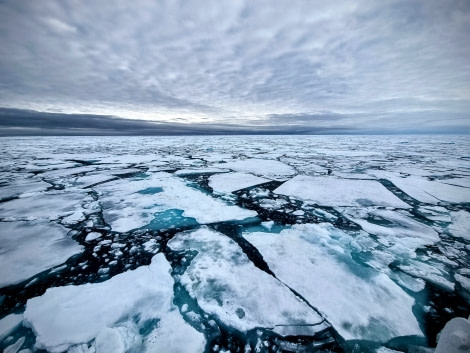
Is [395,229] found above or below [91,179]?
above

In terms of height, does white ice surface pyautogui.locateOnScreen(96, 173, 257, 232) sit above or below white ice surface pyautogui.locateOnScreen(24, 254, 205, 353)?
below

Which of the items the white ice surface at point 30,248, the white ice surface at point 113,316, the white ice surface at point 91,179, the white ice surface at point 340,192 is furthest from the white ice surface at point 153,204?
the white ice surface at point 340,192

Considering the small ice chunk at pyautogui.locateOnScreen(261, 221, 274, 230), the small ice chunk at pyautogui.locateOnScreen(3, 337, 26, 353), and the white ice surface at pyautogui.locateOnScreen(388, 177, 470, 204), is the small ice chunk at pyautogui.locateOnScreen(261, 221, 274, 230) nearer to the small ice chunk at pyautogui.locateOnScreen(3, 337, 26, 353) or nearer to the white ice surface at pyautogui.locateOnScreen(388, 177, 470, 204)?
the small ice chunk at pyautogui.locateOnScreen(3, 337, 26, 353)

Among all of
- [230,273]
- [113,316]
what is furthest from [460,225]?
[113,316]

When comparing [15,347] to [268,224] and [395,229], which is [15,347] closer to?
[268,224]

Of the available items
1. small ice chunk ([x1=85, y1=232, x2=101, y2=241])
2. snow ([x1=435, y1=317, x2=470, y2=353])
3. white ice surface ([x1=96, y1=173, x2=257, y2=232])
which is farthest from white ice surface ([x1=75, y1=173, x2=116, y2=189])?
snow ([x1=435, y1=317, x2=470, y2=353])

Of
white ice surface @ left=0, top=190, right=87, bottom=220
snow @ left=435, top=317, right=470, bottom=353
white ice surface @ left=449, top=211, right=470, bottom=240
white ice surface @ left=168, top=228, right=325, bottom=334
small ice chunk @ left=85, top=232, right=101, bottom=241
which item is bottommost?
white ice surface @ left=0, top=190, right=87, bottom=220

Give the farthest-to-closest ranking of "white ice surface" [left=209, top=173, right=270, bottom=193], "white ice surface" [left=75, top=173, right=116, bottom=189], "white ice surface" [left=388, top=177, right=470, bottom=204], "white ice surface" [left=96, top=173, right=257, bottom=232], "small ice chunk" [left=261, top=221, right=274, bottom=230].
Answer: "white ice surface" [left=75, top=173, right=116, bottom=189]
"white ice surface" [left=209, top=173, right=270, bottom=193]
"white ice surface" [left=388, top=177, right=470, bottom=204]
"white ice surface" [left=96, top=173, right=257, bottom=232]
"small ice chunk" [left=261, top=221, right=274, bottom=230]
